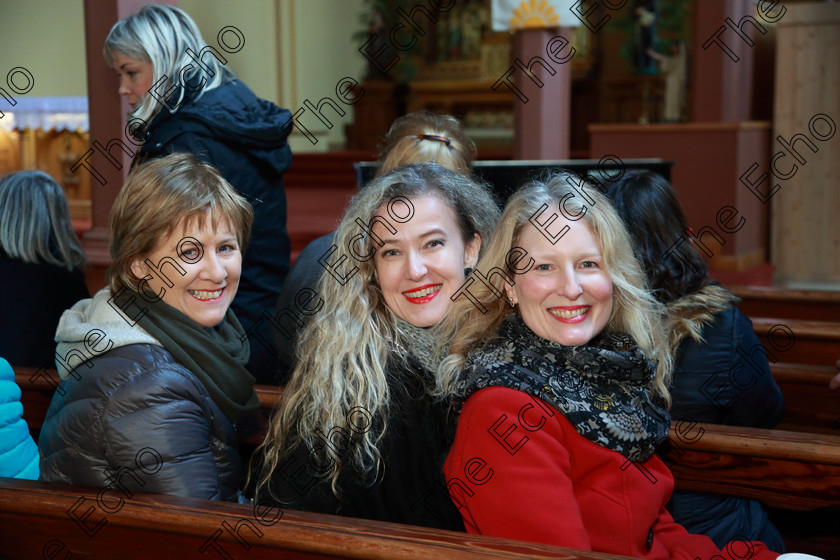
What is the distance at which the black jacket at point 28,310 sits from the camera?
124 inches

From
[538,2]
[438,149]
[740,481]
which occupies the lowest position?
[740,481]

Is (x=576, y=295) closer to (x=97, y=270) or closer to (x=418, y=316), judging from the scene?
(x=418, y=316)

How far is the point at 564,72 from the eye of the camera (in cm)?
486

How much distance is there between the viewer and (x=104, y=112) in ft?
13.0

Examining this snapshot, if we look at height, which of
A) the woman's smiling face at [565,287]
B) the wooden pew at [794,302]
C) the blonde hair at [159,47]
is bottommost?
the wooden pew at [794,302]

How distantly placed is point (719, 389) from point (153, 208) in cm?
146

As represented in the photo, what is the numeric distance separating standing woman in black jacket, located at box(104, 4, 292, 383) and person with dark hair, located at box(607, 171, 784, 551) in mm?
1170

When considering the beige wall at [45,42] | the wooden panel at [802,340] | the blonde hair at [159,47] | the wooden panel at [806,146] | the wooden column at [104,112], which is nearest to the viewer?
the blonde hair at [159,47]

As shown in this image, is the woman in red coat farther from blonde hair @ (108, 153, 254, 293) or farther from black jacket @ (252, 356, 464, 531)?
blonde hair @ (108, 153, 254, 293)

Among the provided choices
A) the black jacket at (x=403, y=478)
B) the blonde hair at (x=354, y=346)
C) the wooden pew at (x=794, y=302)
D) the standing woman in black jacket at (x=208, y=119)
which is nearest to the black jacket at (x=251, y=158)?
the standing woman in black jacket at (x=208, y=119)

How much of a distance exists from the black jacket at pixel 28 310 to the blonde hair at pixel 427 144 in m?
1.37

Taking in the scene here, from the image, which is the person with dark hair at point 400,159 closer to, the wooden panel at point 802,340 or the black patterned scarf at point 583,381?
the black patterned scarf at point 583,381

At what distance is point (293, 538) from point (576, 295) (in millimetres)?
689

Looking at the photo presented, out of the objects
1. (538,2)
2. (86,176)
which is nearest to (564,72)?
(538,2)
